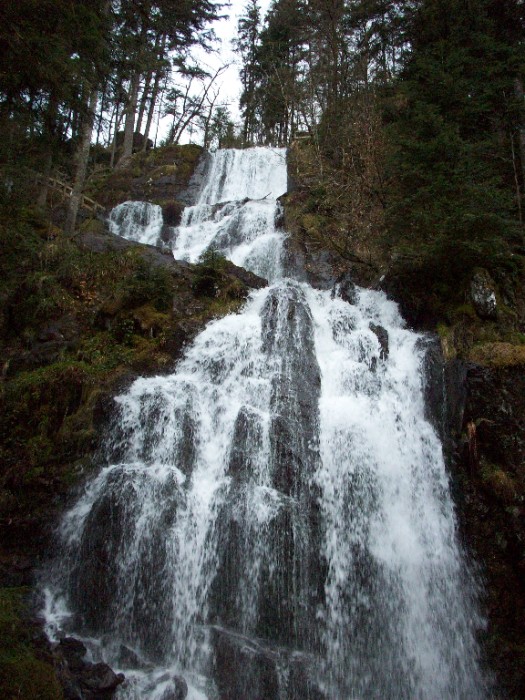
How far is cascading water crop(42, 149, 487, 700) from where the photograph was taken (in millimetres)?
6191

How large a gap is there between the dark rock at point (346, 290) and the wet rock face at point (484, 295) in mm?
3329

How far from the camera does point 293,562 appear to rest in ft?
22.8

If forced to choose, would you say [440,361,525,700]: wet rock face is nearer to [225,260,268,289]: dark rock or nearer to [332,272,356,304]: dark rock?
[332,272,356,304]: dark rock

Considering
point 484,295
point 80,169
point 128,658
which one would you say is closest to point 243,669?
point 128,658

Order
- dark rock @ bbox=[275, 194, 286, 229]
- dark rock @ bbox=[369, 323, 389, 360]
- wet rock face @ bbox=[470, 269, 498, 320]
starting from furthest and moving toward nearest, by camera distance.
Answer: dark rock @ bbox=[275, 194, 286, 229] < dark rock @ bbox=[369, 323, 389, 360] < wet rock face @ bbox=[470, 269, 498, 320]

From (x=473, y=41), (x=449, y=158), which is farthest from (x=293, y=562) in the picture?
(x=473, y=41)

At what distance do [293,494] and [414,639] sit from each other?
273 cm

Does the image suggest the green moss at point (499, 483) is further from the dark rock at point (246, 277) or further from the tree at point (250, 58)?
the tree at point (250, 58)

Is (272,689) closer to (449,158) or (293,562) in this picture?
(293,562)

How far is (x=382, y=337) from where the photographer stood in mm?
10555

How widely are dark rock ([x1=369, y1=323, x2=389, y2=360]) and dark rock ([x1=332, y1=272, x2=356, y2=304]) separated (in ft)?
5.26

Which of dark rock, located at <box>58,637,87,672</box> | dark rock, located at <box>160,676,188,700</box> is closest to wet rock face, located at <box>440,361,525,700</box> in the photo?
dark rock, located at <box>160,676,188,700</box>

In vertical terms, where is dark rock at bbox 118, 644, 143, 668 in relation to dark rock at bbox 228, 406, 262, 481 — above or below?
below

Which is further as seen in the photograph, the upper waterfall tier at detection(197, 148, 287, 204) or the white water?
the upper waterfall tier at detection(197, 148, 287, 204)
